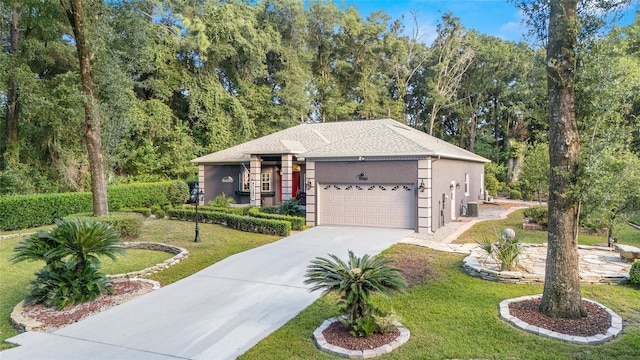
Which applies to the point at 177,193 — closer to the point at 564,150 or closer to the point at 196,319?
the point at 196,319

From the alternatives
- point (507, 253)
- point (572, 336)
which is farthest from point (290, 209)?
point (572, 336)

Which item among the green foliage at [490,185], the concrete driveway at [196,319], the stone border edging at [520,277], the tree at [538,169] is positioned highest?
the tree at [538,169]

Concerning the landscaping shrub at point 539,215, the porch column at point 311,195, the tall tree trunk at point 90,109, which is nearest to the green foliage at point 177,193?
the tall tree trunk at point 90,109

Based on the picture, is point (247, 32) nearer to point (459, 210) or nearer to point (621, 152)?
point (459, 210)

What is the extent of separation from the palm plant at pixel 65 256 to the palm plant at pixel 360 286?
4.25 metres

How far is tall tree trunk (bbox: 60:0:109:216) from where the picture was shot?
11148 mm

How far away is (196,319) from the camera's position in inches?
236

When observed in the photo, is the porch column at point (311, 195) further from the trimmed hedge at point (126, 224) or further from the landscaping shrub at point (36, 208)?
the landscaping shrub at point (36, 208)

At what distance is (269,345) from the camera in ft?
16.5

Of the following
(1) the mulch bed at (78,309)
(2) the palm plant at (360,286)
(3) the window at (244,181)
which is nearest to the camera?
(2) the palm plant at (360,286)

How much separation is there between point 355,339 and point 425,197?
871 cm

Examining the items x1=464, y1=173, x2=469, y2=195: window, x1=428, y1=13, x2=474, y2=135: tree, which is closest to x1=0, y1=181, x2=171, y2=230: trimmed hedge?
x1=464, y1=173, x2=469, y2=195: window

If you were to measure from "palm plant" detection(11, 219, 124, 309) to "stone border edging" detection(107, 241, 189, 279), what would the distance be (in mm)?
1221

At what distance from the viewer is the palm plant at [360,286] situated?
16.4ft
